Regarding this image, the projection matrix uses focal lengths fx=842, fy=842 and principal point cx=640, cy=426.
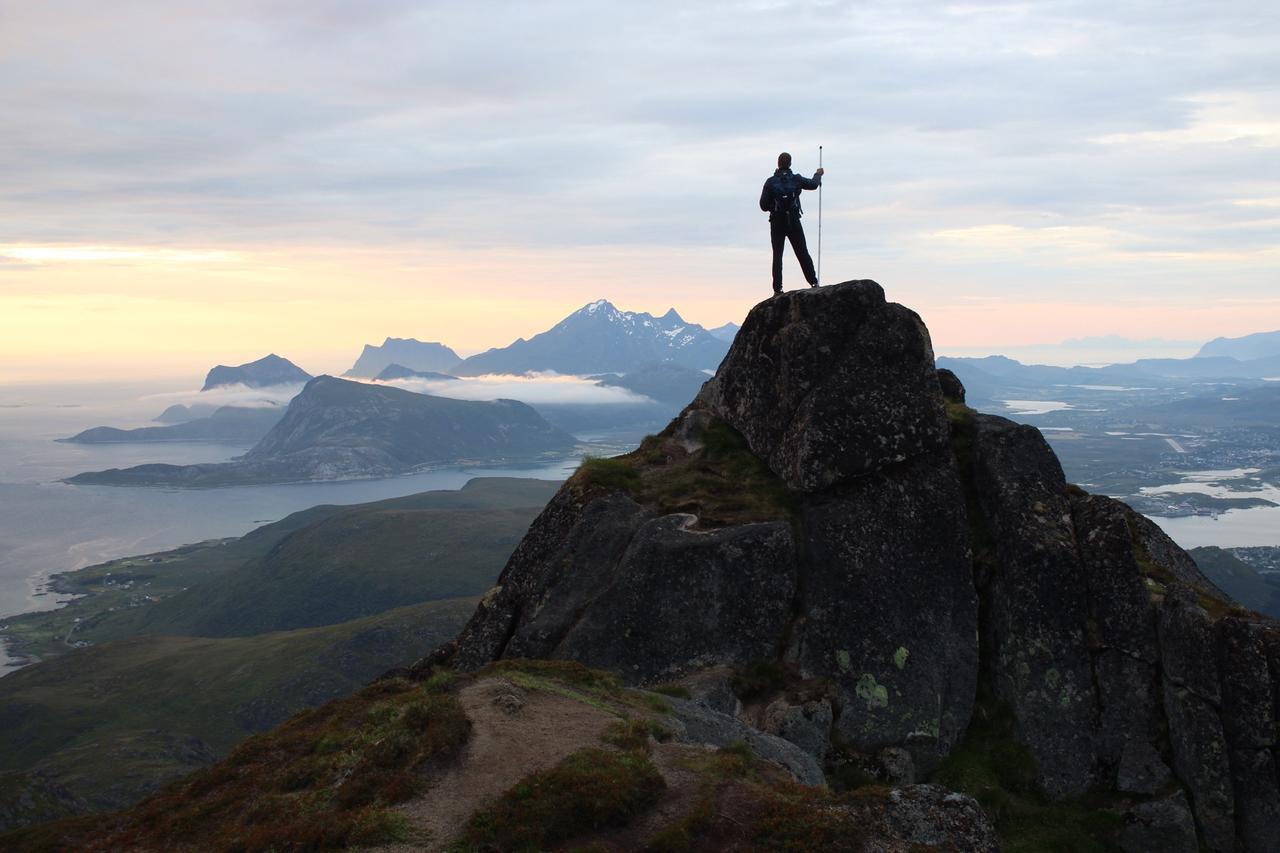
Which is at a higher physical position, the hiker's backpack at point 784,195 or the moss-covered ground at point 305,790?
the hiker's backpack at point 784,195

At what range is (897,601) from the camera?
94.5 ft

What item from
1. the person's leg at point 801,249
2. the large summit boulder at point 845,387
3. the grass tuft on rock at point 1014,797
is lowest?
the grass tuft on rock at point 1014,797

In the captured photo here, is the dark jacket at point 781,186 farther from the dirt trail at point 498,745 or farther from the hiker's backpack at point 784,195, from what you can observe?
the dirt trail at point 498,745

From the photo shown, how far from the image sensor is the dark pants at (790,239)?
113ft

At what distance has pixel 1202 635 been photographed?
25.4m

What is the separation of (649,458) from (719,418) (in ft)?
11.8

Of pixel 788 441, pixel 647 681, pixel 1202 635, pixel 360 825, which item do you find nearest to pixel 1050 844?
pixel 1202 635

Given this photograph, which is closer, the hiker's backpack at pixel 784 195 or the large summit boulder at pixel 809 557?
the large summit boulder at pixel 809 557

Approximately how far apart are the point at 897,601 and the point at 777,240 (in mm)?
15475

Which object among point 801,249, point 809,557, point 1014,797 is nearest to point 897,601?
point 809,557

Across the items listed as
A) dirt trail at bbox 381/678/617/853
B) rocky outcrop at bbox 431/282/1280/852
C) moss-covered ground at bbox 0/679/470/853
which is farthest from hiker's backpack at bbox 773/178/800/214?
moss-covered ground at bbox 0/679/470/853

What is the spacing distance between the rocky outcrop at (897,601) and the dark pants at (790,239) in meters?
3.24

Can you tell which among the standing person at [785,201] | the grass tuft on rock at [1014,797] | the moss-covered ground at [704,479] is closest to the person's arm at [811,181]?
the standing person at [785,201]

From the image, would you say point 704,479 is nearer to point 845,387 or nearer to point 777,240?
point 845,387
